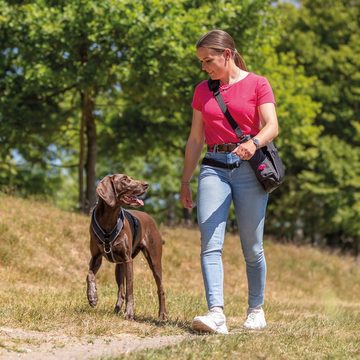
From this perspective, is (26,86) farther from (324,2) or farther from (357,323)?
(324,2)

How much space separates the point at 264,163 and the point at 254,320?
62.5 inches

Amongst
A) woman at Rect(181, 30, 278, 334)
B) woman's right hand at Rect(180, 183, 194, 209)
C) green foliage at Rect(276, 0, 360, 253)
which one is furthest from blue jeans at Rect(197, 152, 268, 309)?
green foliage at Rect(276, 0, 360, 253)

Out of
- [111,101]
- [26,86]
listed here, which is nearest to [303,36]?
[111,101]

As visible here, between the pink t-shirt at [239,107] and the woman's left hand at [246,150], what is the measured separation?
0.38 metres

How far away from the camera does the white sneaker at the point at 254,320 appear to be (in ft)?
22.5

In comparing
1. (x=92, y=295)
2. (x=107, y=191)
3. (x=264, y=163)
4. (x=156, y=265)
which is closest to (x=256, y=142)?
(x=264, y=163)

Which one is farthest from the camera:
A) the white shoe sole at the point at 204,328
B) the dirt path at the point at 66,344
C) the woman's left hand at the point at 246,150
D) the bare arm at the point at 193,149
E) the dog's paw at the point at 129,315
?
the dog's paw at the point at 129,315

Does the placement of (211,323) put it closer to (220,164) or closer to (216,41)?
(220,164)

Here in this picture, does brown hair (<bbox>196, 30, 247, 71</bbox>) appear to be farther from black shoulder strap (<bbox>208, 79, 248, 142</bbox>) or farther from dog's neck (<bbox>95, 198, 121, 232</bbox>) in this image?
dog's neck (<bbox>95, 198, 121, 232</bbox>)

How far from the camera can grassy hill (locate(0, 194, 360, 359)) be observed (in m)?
5.85

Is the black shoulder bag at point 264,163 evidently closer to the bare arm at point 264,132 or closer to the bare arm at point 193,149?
the bare arm at point 264,132

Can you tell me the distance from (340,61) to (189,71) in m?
13.2

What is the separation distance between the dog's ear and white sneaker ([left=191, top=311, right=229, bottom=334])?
67.3 inches

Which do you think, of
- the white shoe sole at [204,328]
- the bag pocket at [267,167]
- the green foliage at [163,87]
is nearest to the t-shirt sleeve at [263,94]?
the bag pocket at [267,167]
